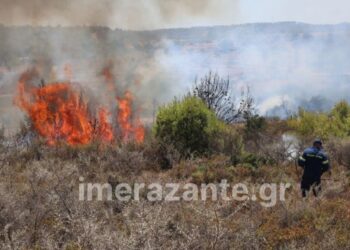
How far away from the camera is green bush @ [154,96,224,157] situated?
14469mm

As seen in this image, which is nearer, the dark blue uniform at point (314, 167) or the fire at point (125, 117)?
the dark blue uniform at point (314, 167)

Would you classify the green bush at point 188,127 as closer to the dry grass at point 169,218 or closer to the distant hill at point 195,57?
the dry grass at point 169,218

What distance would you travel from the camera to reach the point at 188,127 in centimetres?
1459

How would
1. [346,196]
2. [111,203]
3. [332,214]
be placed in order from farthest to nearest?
[346,196] → [111,203] → [332,214]

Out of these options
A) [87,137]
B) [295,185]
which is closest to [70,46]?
[87,137]

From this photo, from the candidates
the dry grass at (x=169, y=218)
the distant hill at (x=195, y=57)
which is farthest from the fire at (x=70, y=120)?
the distant hill at (x=195, y=57)

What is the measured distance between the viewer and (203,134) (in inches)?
573

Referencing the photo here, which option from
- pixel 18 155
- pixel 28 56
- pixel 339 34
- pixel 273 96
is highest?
pixel 339 34

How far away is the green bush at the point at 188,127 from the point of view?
14469mm

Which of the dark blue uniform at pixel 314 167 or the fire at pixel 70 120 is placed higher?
the fire at pixel 70 120

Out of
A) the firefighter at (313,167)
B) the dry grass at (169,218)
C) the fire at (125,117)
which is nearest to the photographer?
the dry grass at (169,218)

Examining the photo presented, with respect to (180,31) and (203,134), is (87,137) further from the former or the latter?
(180,31)

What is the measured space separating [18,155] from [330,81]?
5256cm

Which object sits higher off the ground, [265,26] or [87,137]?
[265,26]
